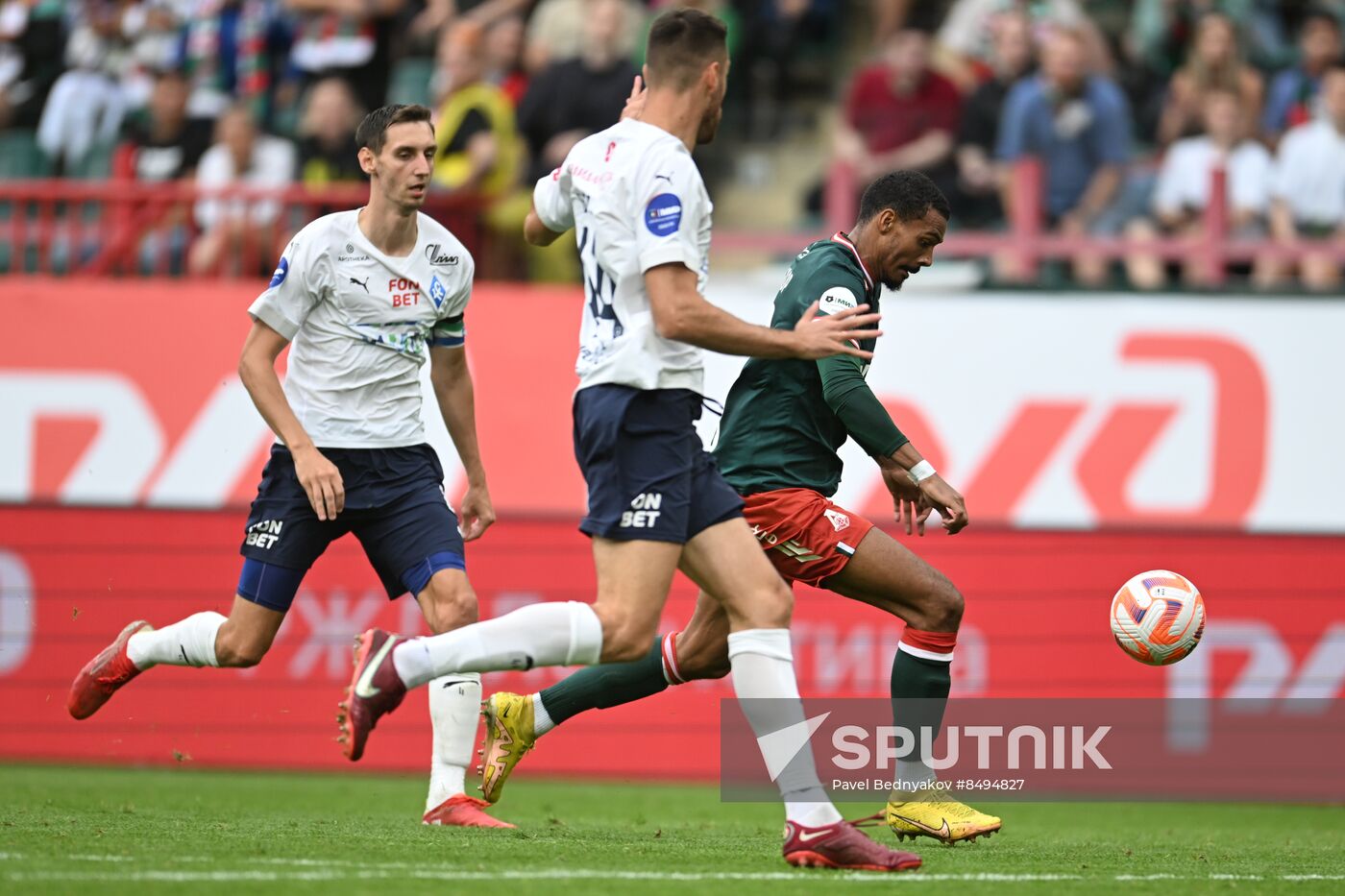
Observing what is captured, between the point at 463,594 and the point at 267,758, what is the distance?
543 cm

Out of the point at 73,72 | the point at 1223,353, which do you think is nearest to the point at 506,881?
the point at 1223,353

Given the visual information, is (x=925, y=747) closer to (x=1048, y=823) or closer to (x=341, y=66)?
(x=1048, y=823)

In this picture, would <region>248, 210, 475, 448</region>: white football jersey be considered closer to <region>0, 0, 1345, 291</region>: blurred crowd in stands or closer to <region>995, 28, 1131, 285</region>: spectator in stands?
<region>0, 0, 1345, 291</region>: blurred crowd in stands

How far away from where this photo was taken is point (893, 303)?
40.9 feet

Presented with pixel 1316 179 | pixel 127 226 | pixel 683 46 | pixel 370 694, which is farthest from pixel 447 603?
pixel 1316 179

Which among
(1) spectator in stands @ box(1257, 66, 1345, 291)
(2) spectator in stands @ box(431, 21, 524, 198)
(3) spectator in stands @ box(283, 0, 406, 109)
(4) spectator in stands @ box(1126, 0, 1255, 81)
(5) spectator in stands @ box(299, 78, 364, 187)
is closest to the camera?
(1) spectator in stands @ box(1257, 66, 1345, 291)

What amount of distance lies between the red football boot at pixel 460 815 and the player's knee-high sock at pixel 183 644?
3.68 feet

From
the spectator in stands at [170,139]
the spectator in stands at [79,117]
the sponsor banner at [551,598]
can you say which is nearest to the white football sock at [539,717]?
the sponsor banner at [551,598]

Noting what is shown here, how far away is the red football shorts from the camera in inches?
277

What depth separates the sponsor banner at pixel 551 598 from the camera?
39.0 feet

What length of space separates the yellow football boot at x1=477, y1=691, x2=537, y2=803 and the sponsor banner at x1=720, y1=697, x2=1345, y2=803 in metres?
3.75

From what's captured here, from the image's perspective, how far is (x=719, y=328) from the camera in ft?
19.3

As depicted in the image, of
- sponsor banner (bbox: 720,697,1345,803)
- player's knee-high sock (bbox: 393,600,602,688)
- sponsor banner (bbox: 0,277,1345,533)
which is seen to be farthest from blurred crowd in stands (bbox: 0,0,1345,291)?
player's knee-high sock (bbox: 393,600,602,688)

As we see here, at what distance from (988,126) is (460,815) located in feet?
27.3
